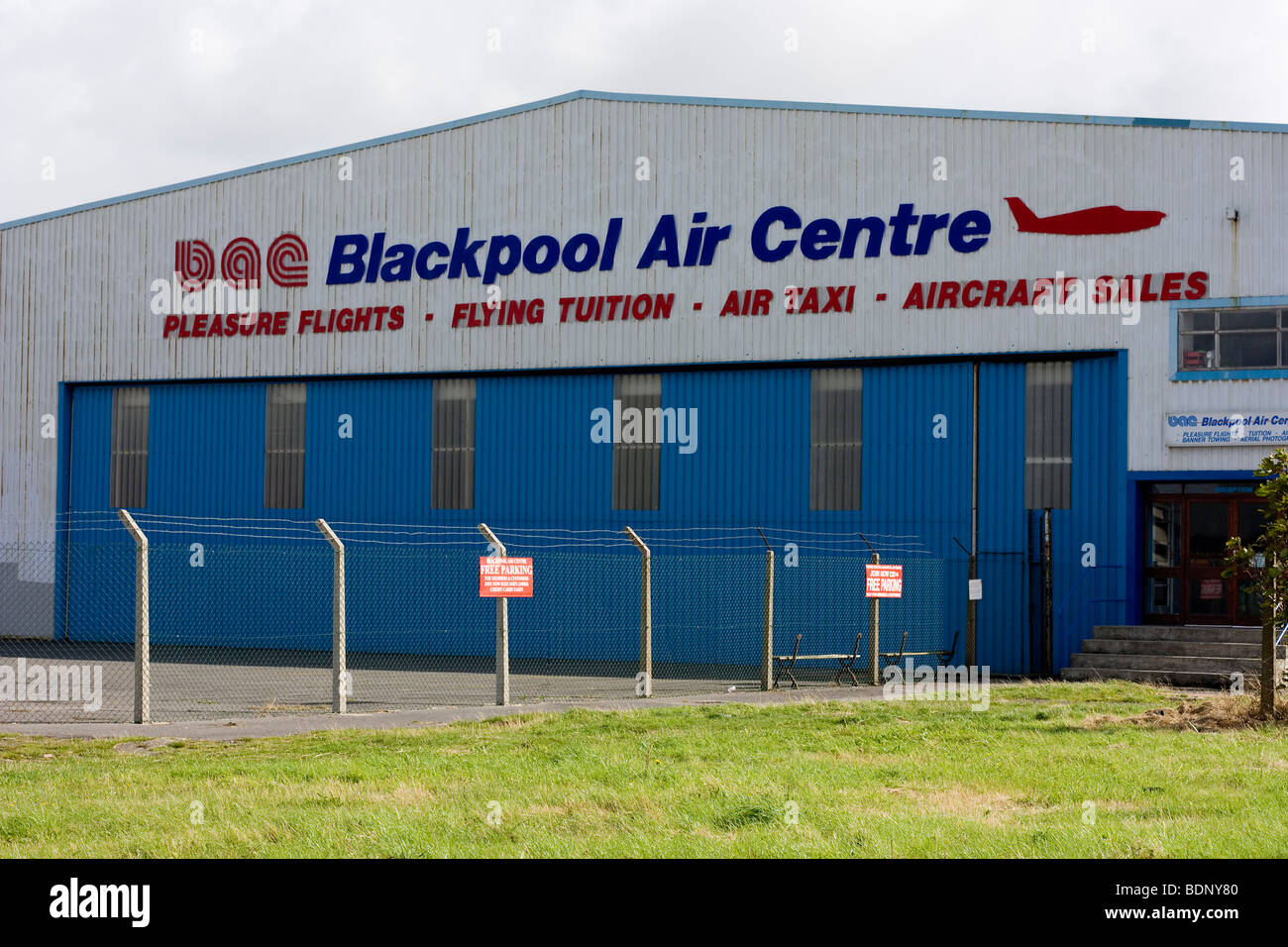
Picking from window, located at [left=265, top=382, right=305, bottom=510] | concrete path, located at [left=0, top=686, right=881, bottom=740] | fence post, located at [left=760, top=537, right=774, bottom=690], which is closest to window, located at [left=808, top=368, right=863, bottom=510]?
fence post, located at [left=760, top=537, right=774, bottom=690]

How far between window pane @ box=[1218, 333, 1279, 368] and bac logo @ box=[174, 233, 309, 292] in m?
18.7

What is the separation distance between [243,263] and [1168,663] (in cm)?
2108

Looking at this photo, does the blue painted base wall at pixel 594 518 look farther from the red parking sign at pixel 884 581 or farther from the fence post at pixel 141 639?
the fence post at pixel 141 639

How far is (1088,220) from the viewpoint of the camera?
25188 millimetres

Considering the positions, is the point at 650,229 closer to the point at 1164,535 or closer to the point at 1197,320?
the point at 1197,320

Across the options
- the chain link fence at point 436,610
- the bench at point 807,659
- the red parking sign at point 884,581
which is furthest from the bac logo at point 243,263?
the red parking sign at point 884,581

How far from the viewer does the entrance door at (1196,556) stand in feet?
80.1

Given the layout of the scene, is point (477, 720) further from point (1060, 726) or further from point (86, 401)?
point (86, 401)

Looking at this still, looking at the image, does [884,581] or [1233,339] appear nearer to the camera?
[884,581]

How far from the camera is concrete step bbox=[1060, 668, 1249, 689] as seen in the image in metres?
21.7

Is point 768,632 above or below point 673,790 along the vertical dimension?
above

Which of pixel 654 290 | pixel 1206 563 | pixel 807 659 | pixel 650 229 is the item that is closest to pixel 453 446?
pixel 654 290

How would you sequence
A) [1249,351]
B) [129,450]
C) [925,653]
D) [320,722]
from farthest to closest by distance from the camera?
[129,450]
[925,653]
[1249,351]
[320,722]
